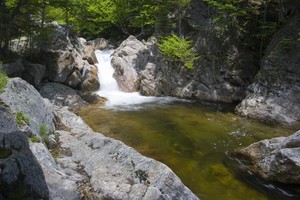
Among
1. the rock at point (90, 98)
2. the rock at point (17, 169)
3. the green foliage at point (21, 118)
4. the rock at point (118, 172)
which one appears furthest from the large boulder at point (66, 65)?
the rock at point (17, 169)

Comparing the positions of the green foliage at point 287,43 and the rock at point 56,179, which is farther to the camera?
the green foliage at point 287,43

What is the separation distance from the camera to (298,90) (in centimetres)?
1539

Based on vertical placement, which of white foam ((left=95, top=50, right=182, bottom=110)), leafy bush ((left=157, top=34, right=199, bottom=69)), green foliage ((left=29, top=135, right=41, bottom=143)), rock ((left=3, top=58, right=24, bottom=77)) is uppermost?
leafy bush ((left=157, top=34, right=199, bottom=69))

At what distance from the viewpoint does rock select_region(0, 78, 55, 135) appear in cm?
761

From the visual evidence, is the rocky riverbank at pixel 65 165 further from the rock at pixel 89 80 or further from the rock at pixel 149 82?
the rock at pixel 149 82

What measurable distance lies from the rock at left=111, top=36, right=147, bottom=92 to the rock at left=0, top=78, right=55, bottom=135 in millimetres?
13132

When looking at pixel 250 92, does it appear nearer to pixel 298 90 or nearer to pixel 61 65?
pixel 298 90

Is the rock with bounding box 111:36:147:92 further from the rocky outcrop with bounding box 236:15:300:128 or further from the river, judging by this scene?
the rocky outcrop with bounding box 236:15:300:128

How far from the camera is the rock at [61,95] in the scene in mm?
17844

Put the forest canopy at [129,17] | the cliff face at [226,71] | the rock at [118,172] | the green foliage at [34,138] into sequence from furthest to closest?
the forest canopy at [129,17], the cliff face at [226,71], the green foliage at [34,138], the rock at [118,172]

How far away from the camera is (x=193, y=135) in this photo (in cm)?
1366

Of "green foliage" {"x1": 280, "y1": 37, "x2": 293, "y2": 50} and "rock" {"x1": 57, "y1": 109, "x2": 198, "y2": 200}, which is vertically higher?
"green foliage" {"x1": 280, "y1": 37, "x2": 293, "y2": 50}

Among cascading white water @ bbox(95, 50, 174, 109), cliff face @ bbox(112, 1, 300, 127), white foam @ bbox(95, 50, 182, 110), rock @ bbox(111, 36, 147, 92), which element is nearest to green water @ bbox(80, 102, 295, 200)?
cliff face @ bbox(112, 1, 300, 127)

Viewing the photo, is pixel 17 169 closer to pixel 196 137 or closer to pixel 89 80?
pixel 196 137
